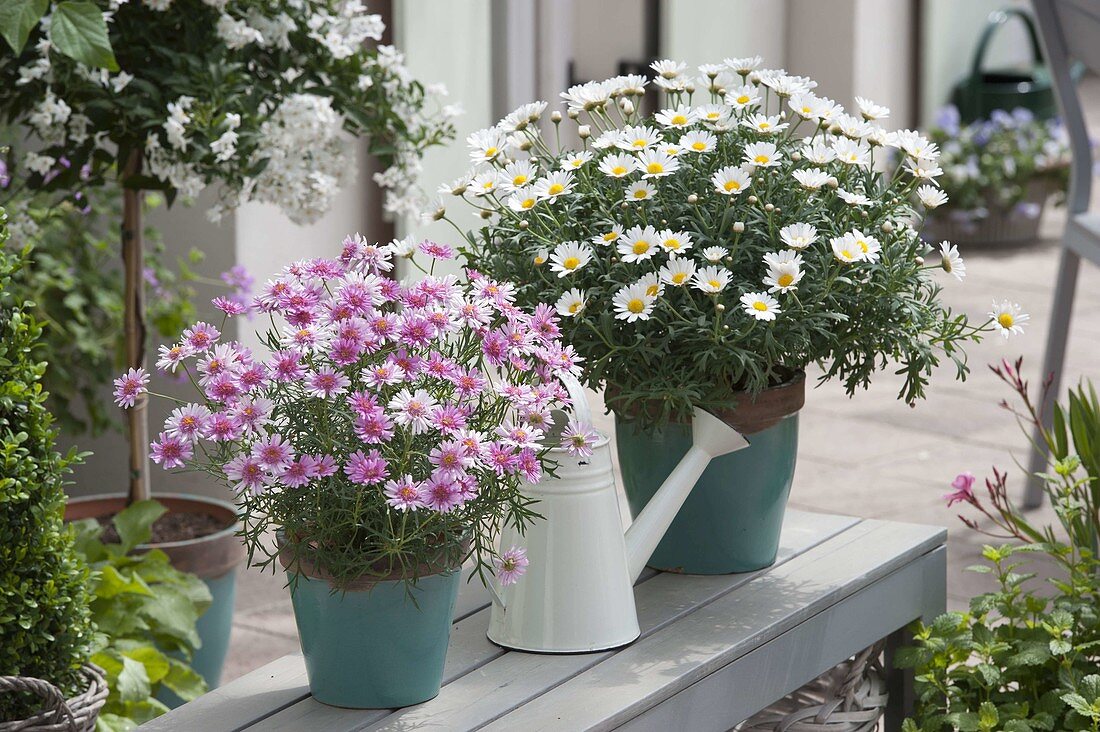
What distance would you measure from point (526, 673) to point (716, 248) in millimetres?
447

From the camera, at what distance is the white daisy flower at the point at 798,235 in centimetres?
141

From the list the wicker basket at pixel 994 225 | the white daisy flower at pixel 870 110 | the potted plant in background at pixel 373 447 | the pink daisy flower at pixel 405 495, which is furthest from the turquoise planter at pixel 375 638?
the wicker basket at pixel 994 225

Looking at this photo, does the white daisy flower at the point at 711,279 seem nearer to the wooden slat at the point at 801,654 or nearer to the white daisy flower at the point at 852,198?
the white daisy flower at the point at 852,198

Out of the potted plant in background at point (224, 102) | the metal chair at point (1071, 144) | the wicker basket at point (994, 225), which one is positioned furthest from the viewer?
the wicker basket at point (994, 225)

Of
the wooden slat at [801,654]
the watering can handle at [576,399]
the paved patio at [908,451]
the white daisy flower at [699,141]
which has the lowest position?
the paved patio at [908,451]

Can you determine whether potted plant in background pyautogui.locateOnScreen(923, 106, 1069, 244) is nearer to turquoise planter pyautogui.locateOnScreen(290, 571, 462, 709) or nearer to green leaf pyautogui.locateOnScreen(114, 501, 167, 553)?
green leaf pyautogui.locateOnScreen(114, 501, 167, 553)

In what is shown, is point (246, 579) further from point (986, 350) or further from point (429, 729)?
point (986, 350)

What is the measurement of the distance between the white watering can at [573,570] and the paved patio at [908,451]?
153 cm

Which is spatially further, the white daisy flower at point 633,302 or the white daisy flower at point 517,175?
the white daisy flower at point 517,175

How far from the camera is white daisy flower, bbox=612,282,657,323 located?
1.41 meters

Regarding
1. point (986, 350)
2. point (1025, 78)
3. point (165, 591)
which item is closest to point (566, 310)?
point (165, 591)

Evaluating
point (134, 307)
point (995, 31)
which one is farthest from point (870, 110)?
point (995, 31)

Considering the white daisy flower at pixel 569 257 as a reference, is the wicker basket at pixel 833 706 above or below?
below

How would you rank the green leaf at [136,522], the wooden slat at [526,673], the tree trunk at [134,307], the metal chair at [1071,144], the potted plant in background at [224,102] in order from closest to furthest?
the wooden slat at [526,673], the potted plant in background at [224,102], the green leaf at [136,522], the tree trunk at [134,307], the metal chair at [1071,144]
